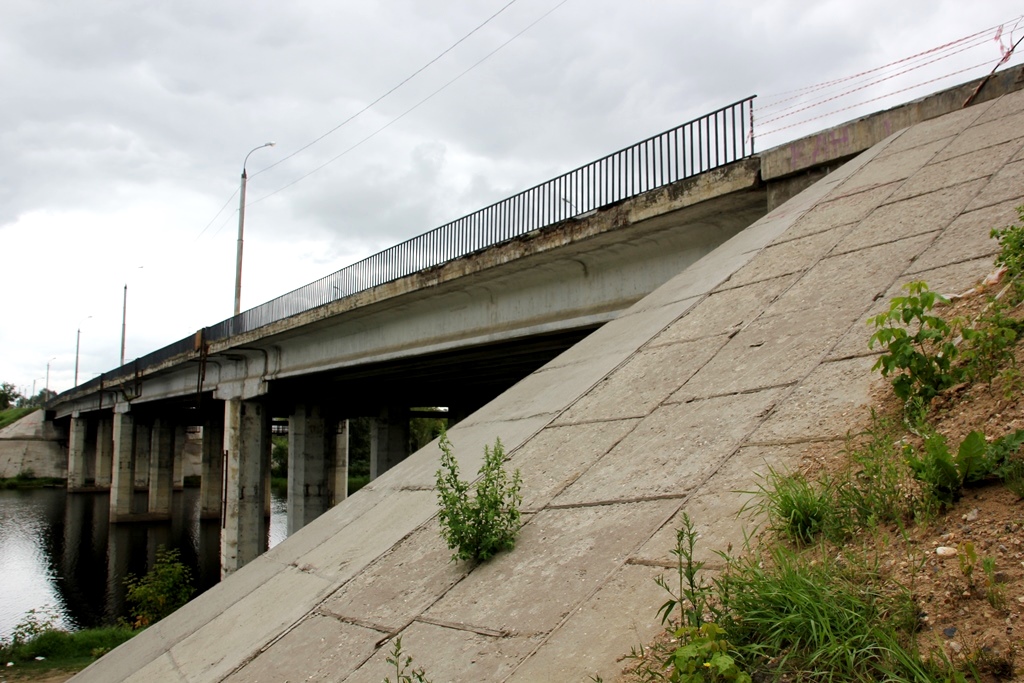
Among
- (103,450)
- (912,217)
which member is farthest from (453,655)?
(103,450)

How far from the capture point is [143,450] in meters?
51.2

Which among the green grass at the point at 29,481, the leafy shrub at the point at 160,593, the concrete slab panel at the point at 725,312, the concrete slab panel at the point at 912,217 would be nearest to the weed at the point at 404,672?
the concrete slab panel at the point at 725,312

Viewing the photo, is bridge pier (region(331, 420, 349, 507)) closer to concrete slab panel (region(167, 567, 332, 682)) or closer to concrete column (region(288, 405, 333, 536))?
concrete column (region(288, 405, 333, 536))

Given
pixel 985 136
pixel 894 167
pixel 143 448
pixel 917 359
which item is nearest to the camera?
pixel 917 359

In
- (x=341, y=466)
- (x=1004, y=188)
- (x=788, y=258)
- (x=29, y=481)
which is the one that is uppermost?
(x=1004, y=188)

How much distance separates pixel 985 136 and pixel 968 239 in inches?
102

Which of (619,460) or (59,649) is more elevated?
(619,460)

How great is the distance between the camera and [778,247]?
6.28 metres

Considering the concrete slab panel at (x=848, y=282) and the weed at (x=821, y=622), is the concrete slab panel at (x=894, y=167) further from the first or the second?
the weed at (x=821, y=622)

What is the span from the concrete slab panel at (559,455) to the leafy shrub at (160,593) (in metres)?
14.4

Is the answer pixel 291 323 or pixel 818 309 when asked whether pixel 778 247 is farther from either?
pixel 291 323

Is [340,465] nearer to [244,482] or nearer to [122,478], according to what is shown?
[122,478]

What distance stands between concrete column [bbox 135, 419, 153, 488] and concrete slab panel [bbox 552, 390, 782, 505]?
1996 inches

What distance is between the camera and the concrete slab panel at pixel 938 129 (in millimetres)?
7281
